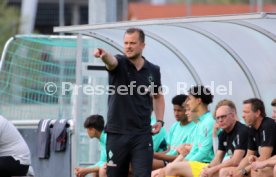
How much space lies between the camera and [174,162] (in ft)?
40.8

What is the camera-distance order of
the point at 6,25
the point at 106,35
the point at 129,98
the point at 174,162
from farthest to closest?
the point at 6,25, the point at 106,35, the point at 174,162, the point at 129,98

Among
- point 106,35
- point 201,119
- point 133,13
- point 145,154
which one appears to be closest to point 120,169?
point 145,154

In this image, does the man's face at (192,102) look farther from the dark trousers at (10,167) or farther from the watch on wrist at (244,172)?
the dark trousers at (10,167)

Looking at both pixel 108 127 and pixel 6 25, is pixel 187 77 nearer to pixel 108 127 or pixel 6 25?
pixel 108 127

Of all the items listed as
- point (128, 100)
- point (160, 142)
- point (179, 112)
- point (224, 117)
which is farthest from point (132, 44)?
point (160, 142)

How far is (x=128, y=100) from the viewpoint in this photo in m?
10.6

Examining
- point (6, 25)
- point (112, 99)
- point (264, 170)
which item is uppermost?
point (6, 25)

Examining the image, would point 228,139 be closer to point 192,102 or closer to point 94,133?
point 192,102

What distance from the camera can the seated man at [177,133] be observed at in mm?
13164

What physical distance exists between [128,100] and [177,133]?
9.90 ft

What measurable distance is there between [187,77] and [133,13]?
3520 centimetres

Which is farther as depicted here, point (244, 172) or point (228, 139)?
point (228, 139)

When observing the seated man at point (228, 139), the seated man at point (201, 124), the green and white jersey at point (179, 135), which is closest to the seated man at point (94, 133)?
the green and white jersey at point (179, 135)

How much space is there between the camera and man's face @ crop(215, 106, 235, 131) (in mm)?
12000
